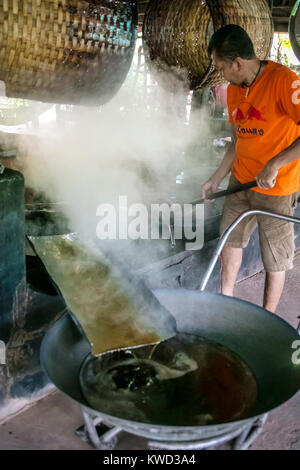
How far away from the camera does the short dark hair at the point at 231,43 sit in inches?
92.0

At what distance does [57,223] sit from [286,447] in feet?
6.01

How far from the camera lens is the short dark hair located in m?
2.34

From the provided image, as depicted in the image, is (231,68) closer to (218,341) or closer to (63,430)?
(218,341)

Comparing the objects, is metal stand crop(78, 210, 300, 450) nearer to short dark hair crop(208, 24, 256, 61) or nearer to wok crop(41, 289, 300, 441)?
wok crop(41, 289, 300, 441)

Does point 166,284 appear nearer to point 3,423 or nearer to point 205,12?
point 3,423

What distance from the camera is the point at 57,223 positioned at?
2508 millimetres

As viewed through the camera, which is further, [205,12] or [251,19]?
[205,12]

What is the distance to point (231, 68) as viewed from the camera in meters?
2.51

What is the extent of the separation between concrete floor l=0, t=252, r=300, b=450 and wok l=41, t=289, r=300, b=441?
38 cm
